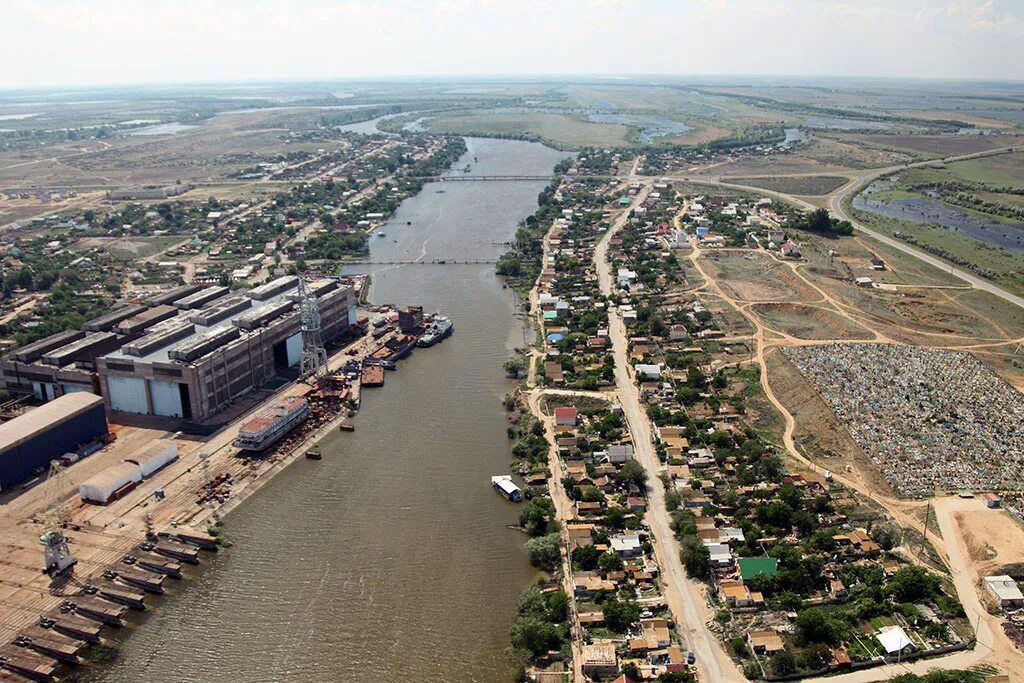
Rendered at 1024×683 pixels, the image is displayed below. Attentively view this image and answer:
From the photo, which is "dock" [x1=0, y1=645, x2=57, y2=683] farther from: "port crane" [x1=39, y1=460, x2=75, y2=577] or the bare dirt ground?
the bare dirt ground

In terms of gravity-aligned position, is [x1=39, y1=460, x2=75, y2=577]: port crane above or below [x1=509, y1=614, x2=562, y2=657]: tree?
above

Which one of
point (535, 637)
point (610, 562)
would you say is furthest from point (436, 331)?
point (535, 637)

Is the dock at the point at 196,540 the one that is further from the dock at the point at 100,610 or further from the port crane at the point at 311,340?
the port crane at the point at 311,340

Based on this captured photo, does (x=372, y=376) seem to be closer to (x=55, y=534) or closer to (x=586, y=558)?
(x=55, y=534)

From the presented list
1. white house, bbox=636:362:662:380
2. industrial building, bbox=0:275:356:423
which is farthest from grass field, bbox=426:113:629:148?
industrial building, bbox=0:275:356:423

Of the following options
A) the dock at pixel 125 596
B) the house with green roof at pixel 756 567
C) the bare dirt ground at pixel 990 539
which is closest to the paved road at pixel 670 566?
the house with green roof at pixel 756 567

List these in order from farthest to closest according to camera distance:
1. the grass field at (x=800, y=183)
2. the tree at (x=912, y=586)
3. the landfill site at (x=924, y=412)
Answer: the grass field at (x=800, y=183) → the landfill site at (x=924, y=412) → the tree at (x=912, y=586)

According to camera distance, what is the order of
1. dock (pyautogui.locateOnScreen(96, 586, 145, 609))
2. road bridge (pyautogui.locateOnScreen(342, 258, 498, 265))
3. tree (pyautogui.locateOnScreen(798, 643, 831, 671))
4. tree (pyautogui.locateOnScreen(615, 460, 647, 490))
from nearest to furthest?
tree (pyautogui.locateOnScreen(798, 643, 831, 671)) < dock (pyautogui.locateOnScreen(96, 586, 145, 609)) < tree (pyautogui.locateOnScreen(615, 460, 647, 490)) < road bridge (pyautogui.locateOnScreen(342, 258, 498, 265))
